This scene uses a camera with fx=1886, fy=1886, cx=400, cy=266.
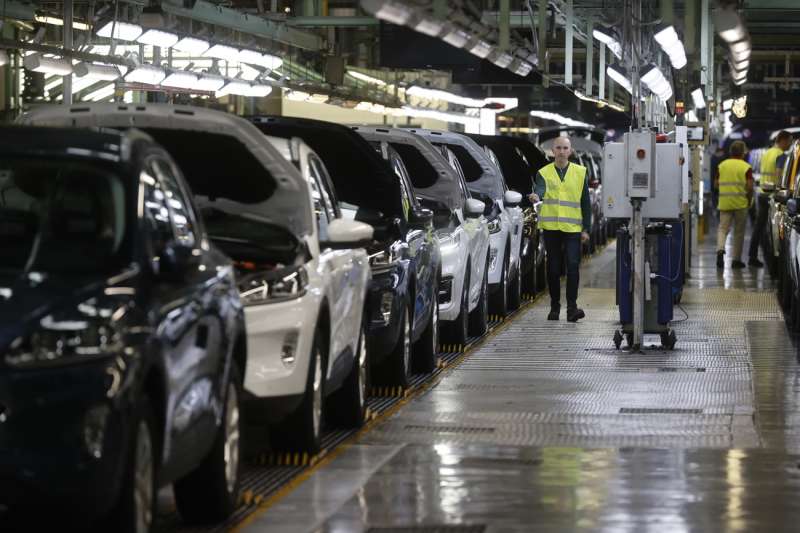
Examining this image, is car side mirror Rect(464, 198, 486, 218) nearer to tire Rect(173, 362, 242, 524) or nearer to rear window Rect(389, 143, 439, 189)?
rear window Rect(389, 143, 439, 189)

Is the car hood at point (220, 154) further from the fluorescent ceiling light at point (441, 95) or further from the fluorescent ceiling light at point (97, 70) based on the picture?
the fluorescent ceiling light at point (441, 95)

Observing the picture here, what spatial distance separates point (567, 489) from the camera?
912 centimetres

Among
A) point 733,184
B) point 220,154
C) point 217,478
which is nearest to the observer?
point 217,478

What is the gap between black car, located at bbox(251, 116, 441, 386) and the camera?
1242 cm

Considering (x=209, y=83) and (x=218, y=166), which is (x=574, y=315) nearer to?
(x=218, y=166)

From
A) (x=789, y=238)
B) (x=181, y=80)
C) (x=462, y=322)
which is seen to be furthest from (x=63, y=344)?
(x=181, y=80)

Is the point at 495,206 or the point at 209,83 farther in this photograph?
the point at 209,83

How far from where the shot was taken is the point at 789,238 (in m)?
19.1

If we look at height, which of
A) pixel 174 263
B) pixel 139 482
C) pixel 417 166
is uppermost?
pixel 417 166

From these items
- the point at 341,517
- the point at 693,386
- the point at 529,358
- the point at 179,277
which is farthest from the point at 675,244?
the point at 179,277

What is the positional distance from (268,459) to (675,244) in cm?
911

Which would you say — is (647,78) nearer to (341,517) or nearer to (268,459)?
(268,459)

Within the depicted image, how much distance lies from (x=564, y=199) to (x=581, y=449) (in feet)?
28.9

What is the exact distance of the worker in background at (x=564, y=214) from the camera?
19141 millimetres
